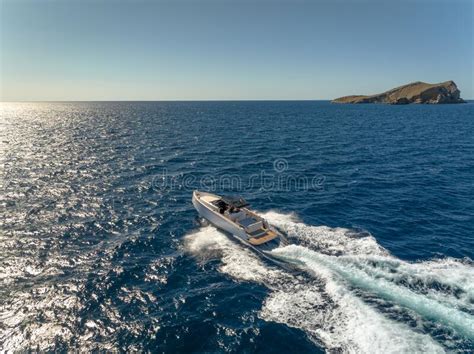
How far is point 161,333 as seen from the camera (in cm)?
1886

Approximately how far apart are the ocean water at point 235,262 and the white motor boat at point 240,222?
1217mm

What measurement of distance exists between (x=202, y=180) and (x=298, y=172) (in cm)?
1813

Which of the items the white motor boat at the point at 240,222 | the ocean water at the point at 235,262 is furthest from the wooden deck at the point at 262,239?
the ocean water at the point at 235,262

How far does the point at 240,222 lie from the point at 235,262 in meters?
5.98

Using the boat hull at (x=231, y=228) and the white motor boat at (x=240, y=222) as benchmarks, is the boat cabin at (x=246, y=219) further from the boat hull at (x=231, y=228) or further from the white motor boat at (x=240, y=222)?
the boat hull at (x=231, y=228)

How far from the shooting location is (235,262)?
2684 cm

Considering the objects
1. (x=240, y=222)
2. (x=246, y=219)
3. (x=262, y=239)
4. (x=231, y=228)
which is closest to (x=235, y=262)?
(x=262, y=239)

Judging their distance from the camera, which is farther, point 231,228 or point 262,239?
point 231,228

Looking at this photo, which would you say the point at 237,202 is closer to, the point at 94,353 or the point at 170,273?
the point at 170,273

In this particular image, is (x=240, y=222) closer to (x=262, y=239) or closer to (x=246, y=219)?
(x=246, y=219)

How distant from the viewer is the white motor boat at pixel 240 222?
94.3ft

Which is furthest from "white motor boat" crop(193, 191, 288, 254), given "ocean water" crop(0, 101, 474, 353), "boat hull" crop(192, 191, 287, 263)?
"ocean water" crop(0, 101, 474, 353)

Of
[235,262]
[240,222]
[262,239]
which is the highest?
[240,222]

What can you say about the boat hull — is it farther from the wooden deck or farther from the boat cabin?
the boat cabin
